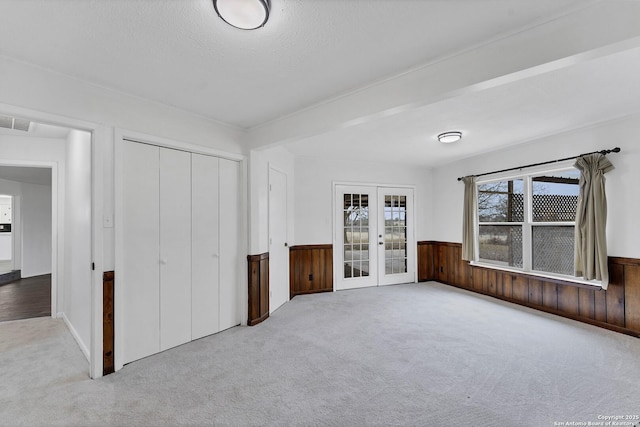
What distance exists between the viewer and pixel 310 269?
5.12 metres

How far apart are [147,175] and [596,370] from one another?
4226mm

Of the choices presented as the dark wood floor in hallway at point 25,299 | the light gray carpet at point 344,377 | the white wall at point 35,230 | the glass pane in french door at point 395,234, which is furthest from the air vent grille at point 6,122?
the glass pane in french door at point 395,234

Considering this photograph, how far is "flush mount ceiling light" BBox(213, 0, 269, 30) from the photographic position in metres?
1.46

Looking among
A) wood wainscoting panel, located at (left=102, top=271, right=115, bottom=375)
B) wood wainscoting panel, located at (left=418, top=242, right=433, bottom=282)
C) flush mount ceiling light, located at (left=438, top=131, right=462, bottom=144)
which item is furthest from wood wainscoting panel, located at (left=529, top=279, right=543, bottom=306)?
wood wainscoting panel, located at (left=102, top=271, right=115, bottom=375)

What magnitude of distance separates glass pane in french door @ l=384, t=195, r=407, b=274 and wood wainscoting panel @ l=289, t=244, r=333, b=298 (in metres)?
1.21

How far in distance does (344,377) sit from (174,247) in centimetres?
199

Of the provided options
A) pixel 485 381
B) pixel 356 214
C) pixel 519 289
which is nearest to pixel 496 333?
pixel 485 381

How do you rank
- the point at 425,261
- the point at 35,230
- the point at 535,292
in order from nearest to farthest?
the point at 535,292 → the point at 425,261 → the point at 35,230

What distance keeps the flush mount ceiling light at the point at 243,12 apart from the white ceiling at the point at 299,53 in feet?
0.18

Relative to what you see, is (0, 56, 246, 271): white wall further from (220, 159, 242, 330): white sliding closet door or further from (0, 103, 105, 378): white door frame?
(220, 159, 242, 330): white sliding closet door

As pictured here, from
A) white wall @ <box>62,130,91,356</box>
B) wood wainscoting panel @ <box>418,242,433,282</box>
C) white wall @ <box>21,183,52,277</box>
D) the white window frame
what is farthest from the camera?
white wall @ <box>21,183,52,277</box>

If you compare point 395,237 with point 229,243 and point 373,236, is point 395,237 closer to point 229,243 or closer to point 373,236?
point 373,236

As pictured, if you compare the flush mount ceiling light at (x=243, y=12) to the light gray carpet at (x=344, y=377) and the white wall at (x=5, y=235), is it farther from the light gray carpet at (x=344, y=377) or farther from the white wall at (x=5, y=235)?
the white wall at (x=5, y=235)

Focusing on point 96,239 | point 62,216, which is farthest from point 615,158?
point 62,216
